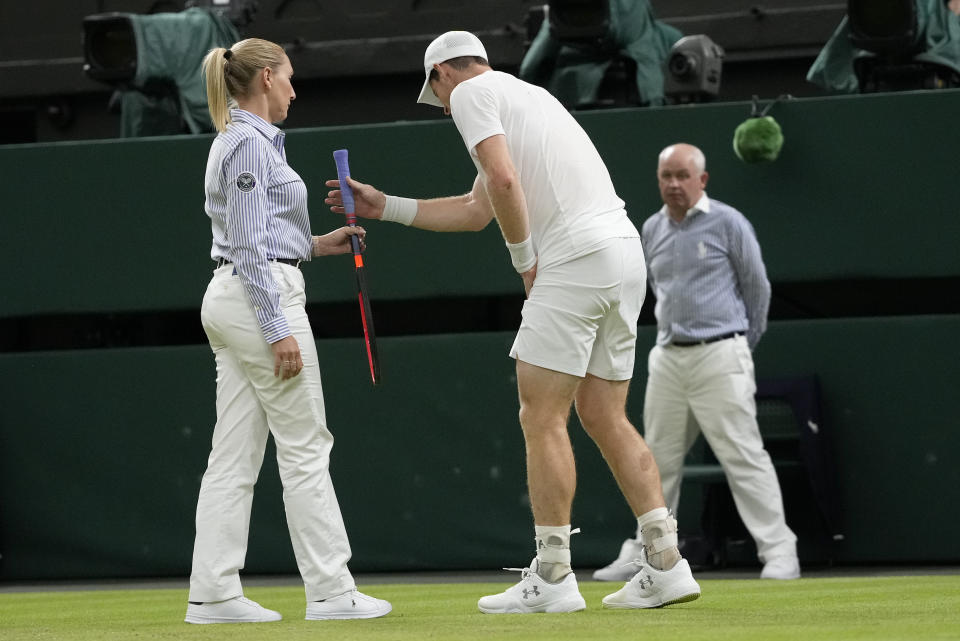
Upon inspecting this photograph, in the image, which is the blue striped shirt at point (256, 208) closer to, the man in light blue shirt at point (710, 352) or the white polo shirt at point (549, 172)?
the white polo shirt at point (549, 172)

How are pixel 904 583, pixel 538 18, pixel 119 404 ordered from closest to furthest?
pixel 904 583 < pixel 119 404 < pixel 538 18

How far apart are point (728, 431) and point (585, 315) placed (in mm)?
2839

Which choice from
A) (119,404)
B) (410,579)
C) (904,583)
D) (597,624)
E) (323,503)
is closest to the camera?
(597,624)

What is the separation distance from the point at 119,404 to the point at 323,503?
427cm

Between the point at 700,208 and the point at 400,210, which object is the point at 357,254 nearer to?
the point at 400,210

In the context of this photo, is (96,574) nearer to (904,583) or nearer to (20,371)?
(20,371)

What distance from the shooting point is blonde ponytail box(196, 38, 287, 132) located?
15.5 feet

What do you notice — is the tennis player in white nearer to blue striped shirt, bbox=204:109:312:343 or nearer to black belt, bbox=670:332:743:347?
blue striped shirt, bbox=204:109:312:343

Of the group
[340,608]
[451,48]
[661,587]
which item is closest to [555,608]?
[661,587]

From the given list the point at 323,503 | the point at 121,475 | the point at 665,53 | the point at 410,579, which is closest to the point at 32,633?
the point at 323,503

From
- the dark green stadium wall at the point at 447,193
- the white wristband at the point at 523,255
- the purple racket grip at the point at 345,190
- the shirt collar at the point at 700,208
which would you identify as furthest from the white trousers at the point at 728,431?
the white wristband at the point at 523,255

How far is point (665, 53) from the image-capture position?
8.77 m

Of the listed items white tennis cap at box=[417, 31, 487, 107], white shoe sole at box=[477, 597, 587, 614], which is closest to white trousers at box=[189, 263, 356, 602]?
white shoe sole at box=[477, 597, 587, 614]

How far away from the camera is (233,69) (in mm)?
4727
